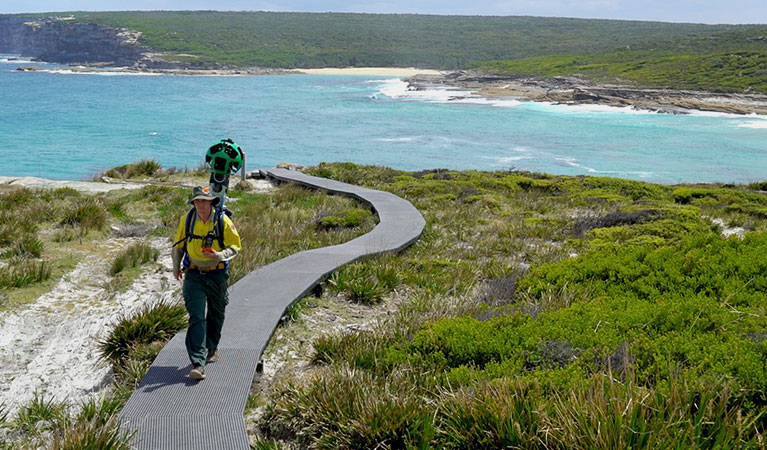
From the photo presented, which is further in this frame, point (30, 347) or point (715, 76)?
point (715, 76)

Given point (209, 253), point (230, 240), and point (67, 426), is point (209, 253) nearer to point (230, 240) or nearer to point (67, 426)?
point (230, 240)

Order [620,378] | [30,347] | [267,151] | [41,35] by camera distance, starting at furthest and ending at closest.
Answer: [41,35]
[267,151]
[30,347]
[620,378]

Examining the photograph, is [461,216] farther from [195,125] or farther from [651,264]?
[195,125]

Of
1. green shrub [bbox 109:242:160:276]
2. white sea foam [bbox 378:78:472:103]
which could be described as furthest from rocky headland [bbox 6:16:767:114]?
green shrub [bbox 109:242:160:276]

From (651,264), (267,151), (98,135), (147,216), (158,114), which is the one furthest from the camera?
(158,114)

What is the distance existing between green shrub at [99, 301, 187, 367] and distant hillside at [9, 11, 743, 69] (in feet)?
453

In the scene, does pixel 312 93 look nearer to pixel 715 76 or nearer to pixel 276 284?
pixel 715 76

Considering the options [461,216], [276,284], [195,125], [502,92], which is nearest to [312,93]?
[502,92]

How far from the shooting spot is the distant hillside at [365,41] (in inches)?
5822

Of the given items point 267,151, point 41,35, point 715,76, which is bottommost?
point 267,151

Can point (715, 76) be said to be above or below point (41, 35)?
below

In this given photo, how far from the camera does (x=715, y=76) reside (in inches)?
3167

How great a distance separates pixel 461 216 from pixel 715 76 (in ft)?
269

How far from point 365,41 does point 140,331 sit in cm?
17656
